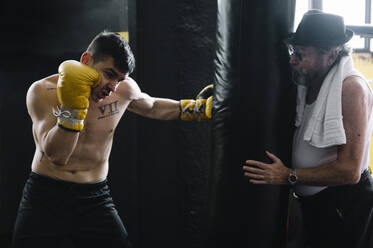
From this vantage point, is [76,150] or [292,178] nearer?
[292,178]

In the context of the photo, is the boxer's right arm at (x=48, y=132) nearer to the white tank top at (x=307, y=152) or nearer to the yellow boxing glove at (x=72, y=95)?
the yellow boxing glove at (x=72, y=95)

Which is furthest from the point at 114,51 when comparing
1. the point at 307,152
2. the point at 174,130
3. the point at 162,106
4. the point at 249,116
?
the point at 307,152

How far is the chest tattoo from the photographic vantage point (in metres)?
1.67

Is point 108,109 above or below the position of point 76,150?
above

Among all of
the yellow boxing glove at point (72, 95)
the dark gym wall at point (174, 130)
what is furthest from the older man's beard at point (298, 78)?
the yellow boxing glove at point (72, 95)

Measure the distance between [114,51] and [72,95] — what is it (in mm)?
289

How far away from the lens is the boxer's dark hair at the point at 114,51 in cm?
152

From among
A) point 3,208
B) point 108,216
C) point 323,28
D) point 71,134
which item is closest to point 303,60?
point 323,28

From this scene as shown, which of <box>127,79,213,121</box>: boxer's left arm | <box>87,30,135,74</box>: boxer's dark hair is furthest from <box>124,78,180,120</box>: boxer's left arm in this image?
<box>87,30,135,74</box>: boxer's dark hair

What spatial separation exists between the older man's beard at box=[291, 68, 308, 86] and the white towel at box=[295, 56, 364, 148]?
0.07m

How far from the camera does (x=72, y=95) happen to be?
1.38 metres

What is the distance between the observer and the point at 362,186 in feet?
4.35

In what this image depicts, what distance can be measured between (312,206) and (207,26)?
3.32 ft

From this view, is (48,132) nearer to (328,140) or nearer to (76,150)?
(76,150)
